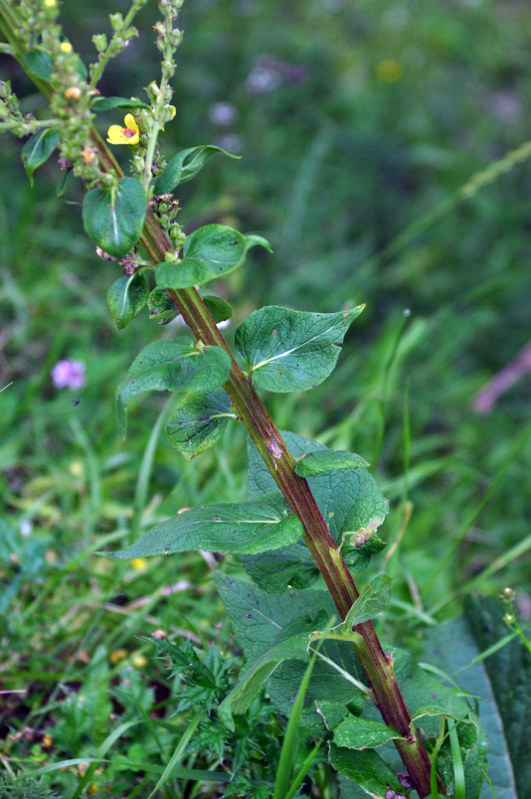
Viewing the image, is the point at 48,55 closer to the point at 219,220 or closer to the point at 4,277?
the point at 4,277

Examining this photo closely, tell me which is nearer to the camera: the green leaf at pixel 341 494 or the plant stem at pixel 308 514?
the plant stem at pixel 308 514

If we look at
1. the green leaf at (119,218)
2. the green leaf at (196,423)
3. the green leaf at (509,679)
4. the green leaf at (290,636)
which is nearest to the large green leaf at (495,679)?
the green leaf at (509,679)

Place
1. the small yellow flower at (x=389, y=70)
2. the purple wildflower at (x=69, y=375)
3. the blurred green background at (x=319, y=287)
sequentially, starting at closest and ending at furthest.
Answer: the blurred green background at (x=319, y=287) → the purple wildflower at (x=69, y=375) → the small yellow flower at (x=389, y=70)

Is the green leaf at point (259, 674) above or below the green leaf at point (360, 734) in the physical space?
above

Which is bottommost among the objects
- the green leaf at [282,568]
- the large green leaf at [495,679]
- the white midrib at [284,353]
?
the large green leaf at [495,679]

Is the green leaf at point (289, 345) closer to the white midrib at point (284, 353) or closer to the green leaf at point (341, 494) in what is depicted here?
the white midrib at point (284, 353)

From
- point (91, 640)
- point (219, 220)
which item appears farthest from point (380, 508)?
point (219, 220)

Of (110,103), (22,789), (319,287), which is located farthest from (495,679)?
(319,287)
